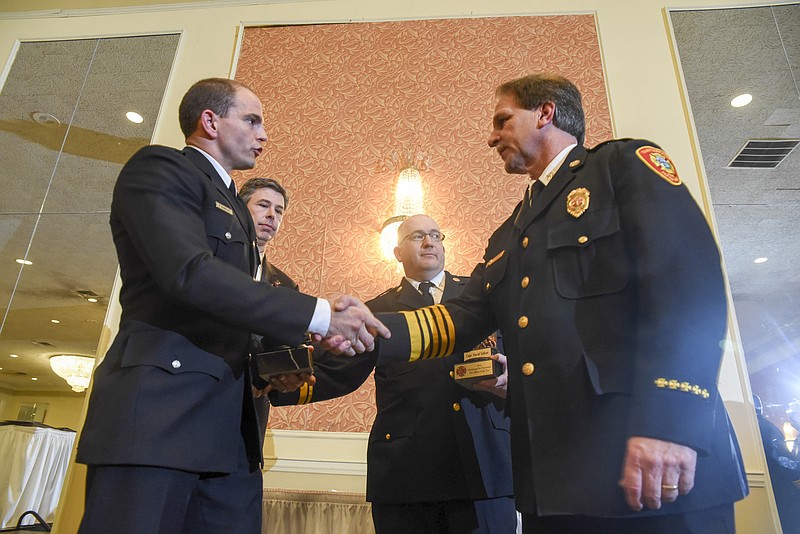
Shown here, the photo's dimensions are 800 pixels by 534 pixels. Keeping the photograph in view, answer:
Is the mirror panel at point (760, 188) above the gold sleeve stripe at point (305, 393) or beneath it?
above

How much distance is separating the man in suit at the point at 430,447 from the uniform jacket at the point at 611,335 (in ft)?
1.48

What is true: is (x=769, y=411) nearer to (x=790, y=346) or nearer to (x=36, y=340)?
(x=790, y=346)

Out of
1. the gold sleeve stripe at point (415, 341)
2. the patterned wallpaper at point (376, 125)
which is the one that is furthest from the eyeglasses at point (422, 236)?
the gold sleeve stripe at point (415, 341)

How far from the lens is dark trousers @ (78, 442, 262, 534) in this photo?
94 cm

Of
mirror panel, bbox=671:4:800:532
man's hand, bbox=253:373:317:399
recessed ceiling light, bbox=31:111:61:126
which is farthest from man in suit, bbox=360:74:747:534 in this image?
recessed ceiling light, bbox=31:111:61:126

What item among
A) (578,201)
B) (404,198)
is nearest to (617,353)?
(578,201)

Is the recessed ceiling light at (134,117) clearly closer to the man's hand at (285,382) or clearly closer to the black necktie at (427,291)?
the black necktie at (427,291)

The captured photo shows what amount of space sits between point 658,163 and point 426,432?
0.99m

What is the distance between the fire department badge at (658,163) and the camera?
106 centimetres

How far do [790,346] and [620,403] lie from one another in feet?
6.70

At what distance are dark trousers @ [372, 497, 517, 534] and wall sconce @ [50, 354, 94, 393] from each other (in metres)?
1.87

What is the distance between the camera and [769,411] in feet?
7.53

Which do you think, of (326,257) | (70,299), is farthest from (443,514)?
(70,299)

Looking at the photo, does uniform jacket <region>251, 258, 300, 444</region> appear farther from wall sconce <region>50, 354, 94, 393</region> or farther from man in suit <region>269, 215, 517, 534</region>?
wall sconce <region>50, 354, 94, 393</region>
